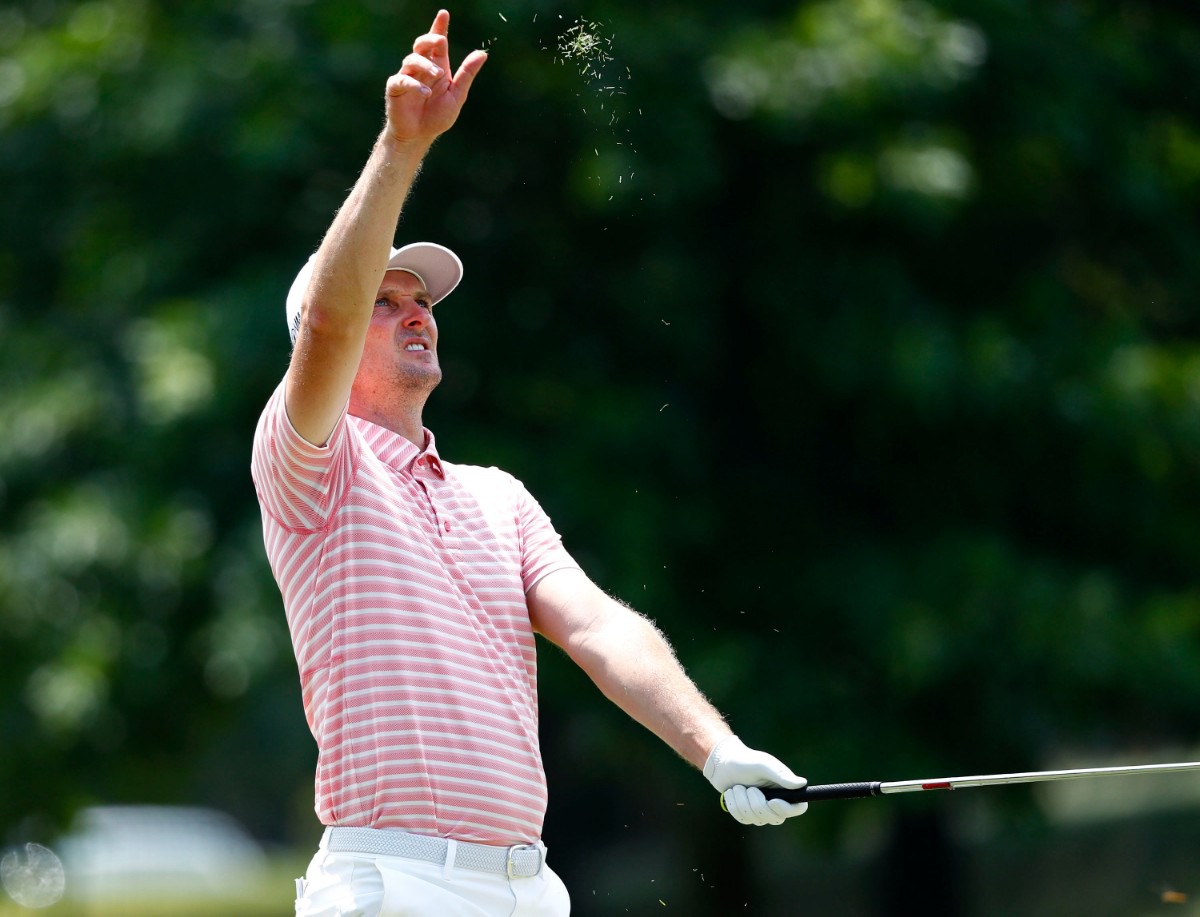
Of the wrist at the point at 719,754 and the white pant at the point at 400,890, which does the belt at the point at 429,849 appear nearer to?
the white pant at the point at 400,890

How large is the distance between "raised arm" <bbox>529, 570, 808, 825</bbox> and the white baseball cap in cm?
68

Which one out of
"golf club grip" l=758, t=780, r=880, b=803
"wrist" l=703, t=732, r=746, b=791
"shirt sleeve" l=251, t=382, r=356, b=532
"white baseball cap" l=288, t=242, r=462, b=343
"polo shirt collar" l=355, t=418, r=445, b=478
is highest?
"white baseball cap" l=288, t=242, r=462, b=343

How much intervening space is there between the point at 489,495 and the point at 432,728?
1.83ft

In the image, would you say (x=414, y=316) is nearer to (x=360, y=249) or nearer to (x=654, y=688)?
(x=360, y=249)

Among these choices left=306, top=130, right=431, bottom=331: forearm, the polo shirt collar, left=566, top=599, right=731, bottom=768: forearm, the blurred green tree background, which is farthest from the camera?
the blurred green tree background

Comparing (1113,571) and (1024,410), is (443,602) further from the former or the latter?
(1113,571)

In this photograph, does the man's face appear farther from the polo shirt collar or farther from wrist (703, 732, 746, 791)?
wrist (703, 732, 746, 791)

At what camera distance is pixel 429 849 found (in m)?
2.88

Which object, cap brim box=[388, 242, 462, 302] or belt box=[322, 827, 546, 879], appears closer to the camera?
belt box=[322, 827, 546, 879]

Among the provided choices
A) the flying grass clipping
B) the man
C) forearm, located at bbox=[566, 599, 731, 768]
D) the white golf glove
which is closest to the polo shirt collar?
the man

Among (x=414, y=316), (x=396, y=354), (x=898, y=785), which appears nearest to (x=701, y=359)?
(x=414, y=316)

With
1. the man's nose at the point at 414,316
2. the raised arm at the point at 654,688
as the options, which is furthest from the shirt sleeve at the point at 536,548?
the man's nose at the point at 414,316

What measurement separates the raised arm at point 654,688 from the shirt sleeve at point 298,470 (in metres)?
0.48

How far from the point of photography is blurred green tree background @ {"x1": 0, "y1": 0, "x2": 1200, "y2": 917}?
298 inches
